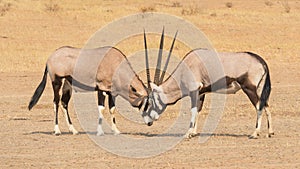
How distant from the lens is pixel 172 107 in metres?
18.7

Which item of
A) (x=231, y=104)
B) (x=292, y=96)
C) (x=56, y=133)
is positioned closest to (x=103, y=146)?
(x=56, y=133)

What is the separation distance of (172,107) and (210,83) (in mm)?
4518

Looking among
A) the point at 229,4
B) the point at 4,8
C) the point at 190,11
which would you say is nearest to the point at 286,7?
the point at 229,4

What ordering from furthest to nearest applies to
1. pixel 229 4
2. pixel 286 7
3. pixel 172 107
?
pixel 229 4
pixel 286 7
pixel 172 107

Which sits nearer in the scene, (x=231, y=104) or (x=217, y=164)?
(x=217, y=164)

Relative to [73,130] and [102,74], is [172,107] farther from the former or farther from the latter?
[102,74]

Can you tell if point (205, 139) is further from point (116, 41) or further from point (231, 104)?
point (116, 41)

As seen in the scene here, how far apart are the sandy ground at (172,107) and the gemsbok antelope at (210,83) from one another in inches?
25.3

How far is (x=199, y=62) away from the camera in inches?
566

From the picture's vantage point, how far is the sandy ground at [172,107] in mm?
12070

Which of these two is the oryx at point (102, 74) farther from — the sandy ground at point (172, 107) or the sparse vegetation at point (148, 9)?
the sparse vegetation at point (148, 9)

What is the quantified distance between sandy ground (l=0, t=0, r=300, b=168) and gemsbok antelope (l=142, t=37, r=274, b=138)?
2.11 ft

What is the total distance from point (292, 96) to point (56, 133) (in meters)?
7.09

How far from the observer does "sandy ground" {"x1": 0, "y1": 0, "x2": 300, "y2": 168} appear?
12.1 m
